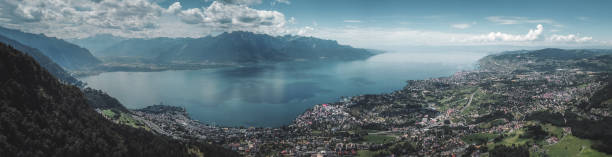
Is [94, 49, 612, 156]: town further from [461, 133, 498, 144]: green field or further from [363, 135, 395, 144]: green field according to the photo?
[461, 133, 498, 144]: green field

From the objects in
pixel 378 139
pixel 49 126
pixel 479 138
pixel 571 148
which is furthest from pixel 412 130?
pixel 49 126

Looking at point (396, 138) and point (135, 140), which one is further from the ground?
point (135, 140)

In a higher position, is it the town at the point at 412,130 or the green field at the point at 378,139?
the town at the point at 412,130

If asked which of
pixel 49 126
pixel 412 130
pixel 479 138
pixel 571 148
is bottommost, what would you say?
pixel 412 130

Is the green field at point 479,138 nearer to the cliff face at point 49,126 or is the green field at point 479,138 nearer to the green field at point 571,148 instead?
the green field at point 571,148

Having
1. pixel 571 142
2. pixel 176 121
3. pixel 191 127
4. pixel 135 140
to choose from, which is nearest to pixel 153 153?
pixel 135 140

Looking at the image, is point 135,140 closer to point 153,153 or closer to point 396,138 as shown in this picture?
point 153,153

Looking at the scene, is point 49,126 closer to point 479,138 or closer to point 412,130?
point 412,130

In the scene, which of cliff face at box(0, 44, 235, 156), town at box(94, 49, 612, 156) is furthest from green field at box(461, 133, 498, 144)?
cliff face at box(0, 44, 235, 156)

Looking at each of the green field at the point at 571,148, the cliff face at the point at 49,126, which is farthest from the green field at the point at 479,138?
the cliff face at the point at 49,126
